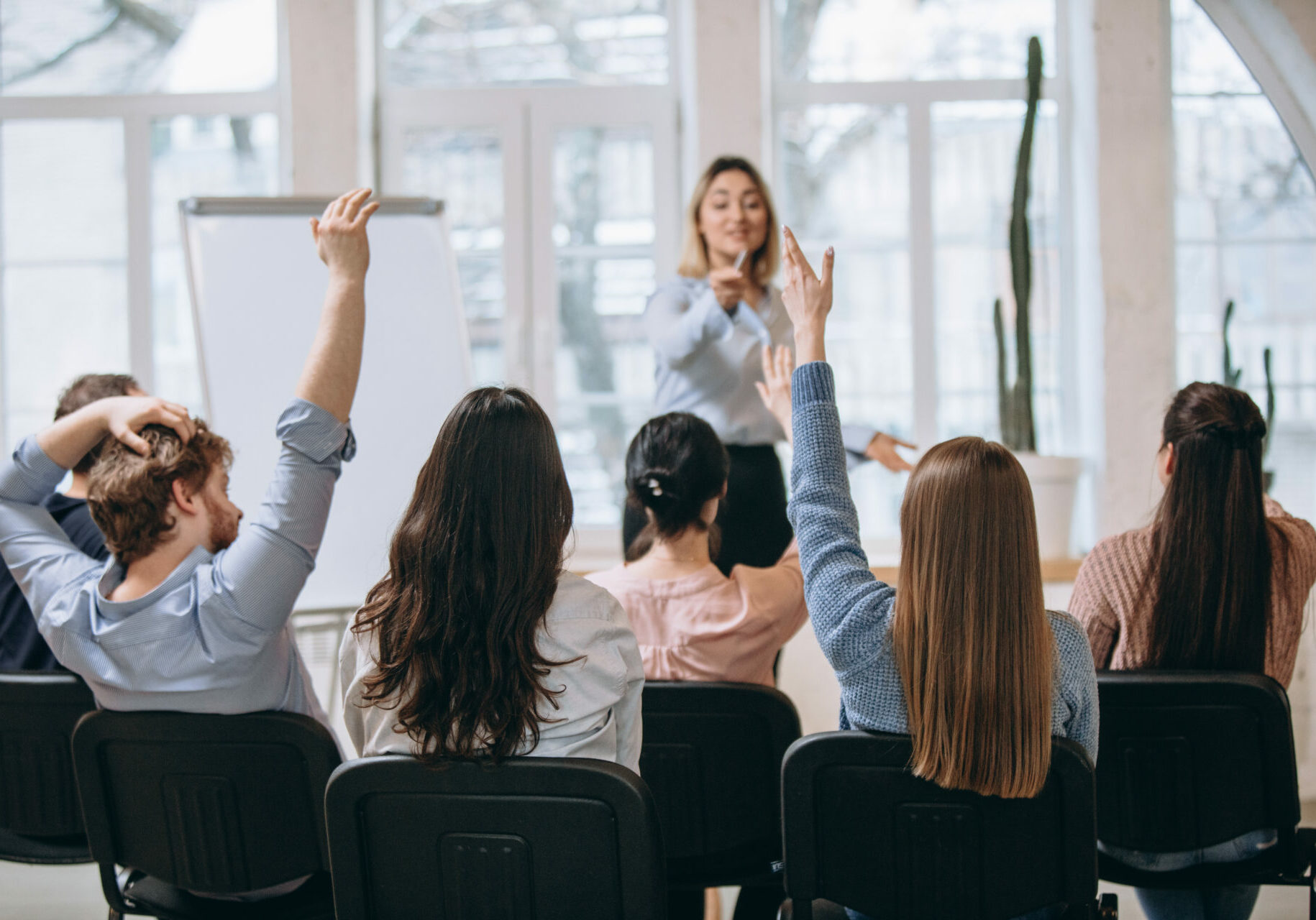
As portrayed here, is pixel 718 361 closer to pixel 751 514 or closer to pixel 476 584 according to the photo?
pixel 751 514

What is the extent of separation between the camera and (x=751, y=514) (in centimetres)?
244

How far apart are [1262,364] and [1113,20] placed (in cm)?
133

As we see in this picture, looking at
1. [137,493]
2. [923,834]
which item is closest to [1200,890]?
[923,834]

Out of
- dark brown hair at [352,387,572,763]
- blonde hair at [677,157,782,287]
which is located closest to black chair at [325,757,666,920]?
dark brown hair at [352,387,572,763]

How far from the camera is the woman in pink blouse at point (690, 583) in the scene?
5.54ft

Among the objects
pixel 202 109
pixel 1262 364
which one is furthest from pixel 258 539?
pixel 1262 364

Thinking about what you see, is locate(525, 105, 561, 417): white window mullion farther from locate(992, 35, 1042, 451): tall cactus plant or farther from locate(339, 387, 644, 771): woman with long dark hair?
locate(339, 387, 644, 771): woman with long dark hair

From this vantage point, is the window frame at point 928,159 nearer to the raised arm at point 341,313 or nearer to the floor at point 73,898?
the floor at point 73,898

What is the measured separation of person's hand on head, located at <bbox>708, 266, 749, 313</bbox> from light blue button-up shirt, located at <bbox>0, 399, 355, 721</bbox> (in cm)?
111

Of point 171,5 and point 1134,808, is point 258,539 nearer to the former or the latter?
point 1134,808

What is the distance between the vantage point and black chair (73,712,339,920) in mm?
1297

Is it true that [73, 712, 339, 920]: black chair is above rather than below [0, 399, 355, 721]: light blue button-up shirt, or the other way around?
below

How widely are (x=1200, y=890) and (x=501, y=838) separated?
1163 mm

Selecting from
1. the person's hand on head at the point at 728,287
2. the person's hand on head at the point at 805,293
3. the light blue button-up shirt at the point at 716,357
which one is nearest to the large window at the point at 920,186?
the light blue button-up shirt at the point at 716,357
